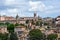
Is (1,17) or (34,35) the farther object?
(1,17)

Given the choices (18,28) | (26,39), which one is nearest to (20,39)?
(26,39)

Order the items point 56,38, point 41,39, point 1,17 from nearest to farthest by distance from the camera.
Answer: point 41,39
point 56,38
point 1,17

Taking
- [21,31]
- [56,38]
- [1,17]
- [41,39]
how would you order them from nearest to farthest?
[41,39] < [56,38] < [21,31] < [1,17]

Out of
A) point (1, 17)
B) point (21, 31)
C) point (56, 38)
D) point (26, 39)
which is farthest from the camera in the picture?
point (1, 17)

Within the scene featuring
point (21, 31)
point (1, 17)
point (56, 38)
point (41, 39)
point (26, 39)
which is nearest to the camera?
point (41, 39)

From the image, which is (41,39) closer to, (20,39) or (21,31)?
(20,39)

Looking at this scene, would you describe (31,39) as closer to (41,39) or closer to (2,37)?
(41,39)

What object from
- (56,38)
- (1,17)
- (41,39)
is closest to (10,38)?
(41,39)

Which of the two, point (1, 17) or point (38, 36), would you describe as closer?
point (38, 36)
